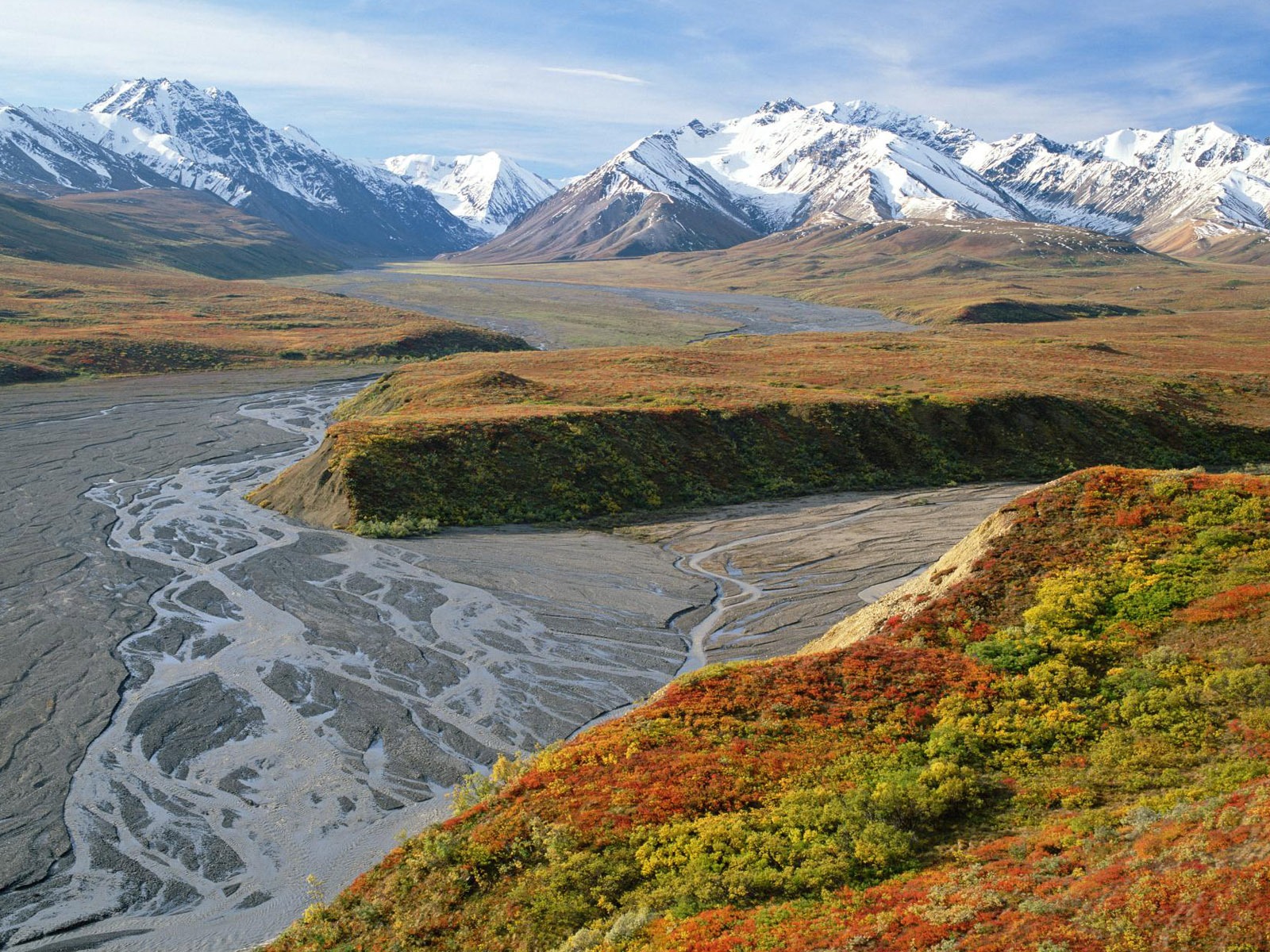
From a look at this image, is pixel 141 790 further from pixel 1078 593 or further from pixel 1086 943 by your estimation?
pixel 1078 593

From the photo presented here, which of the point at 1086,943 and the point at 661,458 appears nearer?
the point at 1086,943

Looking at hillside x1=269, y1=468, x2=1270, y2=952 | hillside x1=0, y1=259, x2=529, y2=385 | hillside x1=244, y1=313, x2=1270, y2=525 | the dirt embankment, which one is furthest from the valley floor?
hillside x1=0, y1=259, x2=529, y2=385

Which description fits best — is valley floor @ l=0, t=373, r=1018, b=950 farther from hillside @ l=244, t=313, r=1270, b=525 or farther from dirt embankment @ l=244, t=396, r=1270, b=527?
hillside @ l=244, t=313, r=1270, b=525

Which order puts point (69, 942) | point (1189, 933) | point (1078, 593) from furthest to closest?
point (1078, 593) < point (69, 942) < point (1189, 933)

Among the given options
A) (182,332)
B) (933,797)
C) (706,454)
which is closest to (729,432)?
(706,454)

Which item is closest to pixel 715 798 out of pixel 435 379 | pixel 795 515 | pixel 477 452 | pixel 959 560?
pixel 959 560

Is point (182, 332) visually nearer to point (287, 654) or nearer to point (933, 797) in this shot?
point (287, 654)
